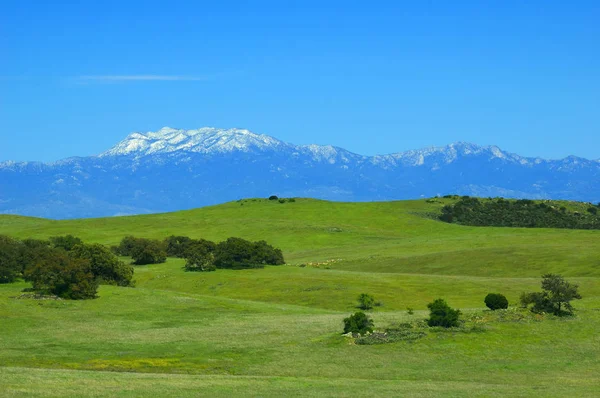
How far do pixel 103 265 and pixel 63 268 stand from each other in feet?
35.3

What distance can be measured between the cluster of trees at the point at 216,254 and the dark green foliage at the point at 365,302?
31958mm

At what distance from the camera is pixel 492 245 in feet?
434

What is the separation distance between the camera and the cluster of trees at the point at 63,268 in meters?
79.4

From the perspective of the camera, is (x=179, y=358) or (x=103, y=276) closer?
(x=179, y=358)

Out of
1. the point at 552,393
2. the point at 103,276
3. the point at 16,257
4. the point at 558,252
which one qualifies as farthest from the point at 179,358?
the point at 558,252

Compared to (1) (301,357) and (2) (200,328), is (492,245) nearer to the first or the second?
(2) (200,328)

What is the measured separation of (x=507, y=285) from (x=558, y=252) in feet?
86.0

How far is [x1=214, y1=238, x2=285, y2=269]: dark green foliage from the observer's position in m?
112

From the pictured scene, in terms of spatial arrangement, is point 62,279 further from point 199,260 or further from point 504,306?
point 504,306

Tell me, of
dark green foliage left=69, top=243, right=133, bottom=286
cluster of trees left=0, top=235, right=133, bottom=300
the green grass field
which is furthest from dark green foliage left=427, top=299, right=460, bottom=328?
dark green foliage left=69, top=243, right=133, bottom=286

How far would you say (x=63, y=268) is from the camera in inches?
3135

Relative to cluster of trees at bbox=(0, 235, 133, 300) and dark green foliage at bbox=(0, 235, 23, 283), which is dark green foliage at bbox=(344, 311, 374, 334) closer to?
cluster of trees at bbox=(0, 235, 133, 300)

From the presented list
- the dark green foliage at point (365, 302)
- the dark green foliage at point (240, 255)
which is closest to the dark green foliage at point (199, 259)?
the dark green foliage at point (240, 255)

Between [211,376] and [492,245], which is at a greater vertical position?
[492,245]
